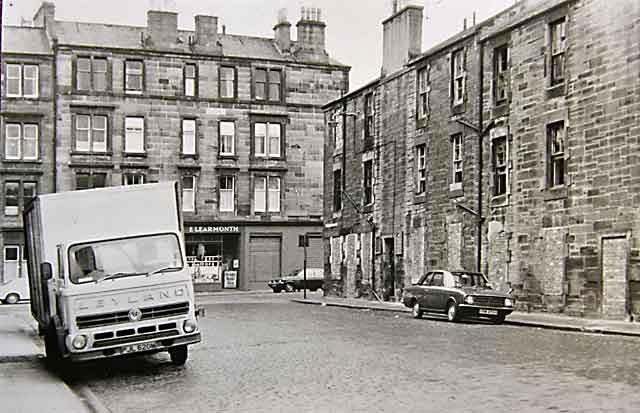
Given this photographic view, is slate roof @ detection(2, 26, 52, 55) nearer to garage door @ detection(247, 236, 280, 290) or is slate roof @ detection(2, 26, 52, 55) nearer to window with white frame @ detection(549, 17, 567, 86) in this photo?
garage door @ detection(247, 236, 280, 290)

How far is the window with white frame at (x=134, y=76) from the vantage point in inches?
2215

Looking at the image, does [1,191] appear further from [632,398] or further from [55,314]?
[632,398]

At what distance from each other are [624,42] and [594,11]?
172 centimetres

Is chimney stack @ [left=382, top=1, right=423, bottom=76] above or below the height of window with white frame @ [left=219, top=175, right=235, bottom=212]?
above

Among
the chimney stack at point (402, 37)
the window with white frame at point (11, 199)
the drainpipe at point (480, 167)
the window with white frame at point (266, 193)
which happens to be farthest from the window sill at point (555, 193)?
the window with white frame at point (11, 199)

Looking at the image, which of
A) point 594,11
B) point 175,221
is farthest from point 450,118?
point 175,221

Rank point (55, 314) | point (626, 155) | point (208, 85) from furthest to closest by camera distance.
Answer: point (208, 85) → point (626, 155) → point (55, 314)

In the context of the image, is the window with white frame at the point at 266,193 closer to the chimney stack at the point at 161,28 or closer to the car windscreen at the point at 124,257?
the chimney stack at the point at 161,28

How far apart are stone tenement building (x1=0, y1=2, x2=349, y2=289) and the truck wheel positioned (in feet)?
131

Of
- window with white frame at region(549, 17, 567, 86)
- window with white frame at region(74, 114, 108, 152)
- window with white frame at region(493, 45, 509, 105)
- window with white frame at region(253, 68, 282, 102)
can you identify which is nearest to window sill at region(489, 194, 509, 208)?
window with white frame at region(493, 45, 509, 105)

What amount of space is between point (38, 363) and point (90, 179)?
40.1 meters

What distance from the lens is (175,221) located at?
49.8 ft

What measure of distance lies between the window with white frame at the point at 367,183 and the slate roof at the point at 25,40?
23270mm

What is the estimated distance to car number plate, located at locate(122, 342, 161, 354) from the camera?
13961 mm
